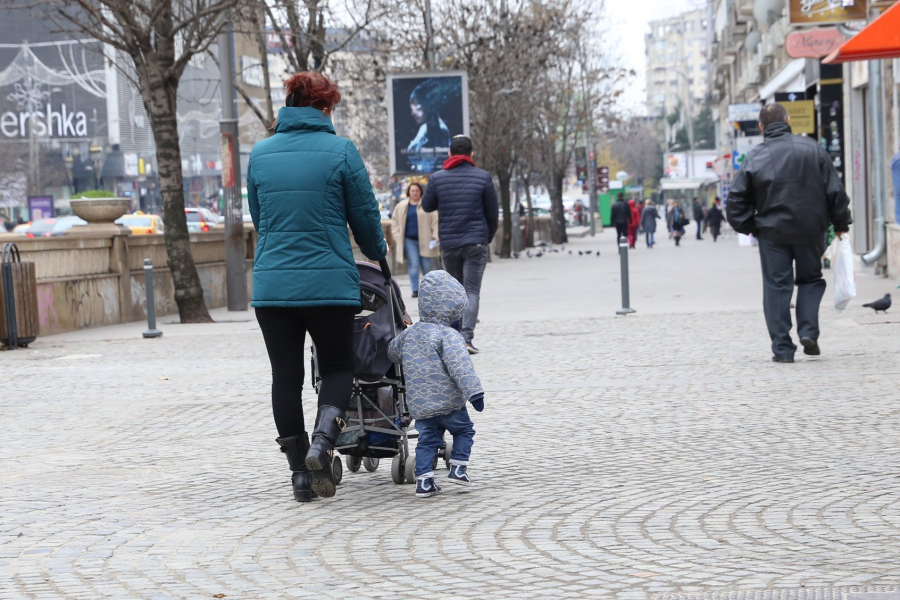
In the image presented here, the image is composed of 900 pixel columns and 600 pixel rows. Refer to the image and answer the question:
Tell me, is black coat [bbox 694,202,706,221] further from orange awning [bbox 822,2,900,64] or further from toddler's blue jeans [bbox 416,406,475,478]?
toddler's blue jeans [bbox 416,406,475,478]

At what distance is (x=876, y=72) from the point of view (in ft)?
65.7

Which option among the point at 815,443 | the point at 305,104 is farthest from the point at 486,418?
the point at 305,104

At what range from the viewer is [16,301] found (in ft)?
48.4

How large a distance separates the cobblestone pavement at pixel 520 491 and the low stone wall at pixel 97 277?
4.74 meters

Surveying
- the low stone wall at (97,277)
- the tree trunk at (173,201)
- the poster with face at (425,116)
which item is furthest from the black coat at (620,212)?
the tree trunk at (173,201)

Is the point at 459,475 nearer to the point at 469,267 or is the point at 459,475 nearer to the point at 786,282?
the point at 786,282

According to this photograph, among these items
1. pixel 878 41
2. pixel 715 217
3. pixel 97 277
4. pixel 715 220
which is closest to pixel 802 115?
pixel 97 277

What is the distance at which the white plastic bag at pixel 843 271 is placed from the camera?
1155cm

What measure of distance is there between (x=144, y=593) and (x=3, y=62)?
92019 millimetres

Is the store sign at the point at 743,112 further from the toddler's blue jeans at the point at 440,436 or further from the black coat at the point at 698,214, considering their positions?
the toddler's blue jeans at the point at 440,436

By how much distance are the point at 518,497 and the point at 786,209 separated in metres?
5.07

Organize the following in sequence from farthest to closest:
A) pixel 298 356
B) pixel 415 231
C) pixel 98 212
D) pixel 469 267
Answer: pixel 415 231, pixel 98 212, pixel 469 267, pixel 298 356

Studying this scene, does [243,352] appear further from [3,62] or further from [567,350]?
[3,62]

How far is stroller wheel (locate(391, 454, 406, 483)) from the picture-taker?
6.50 m
